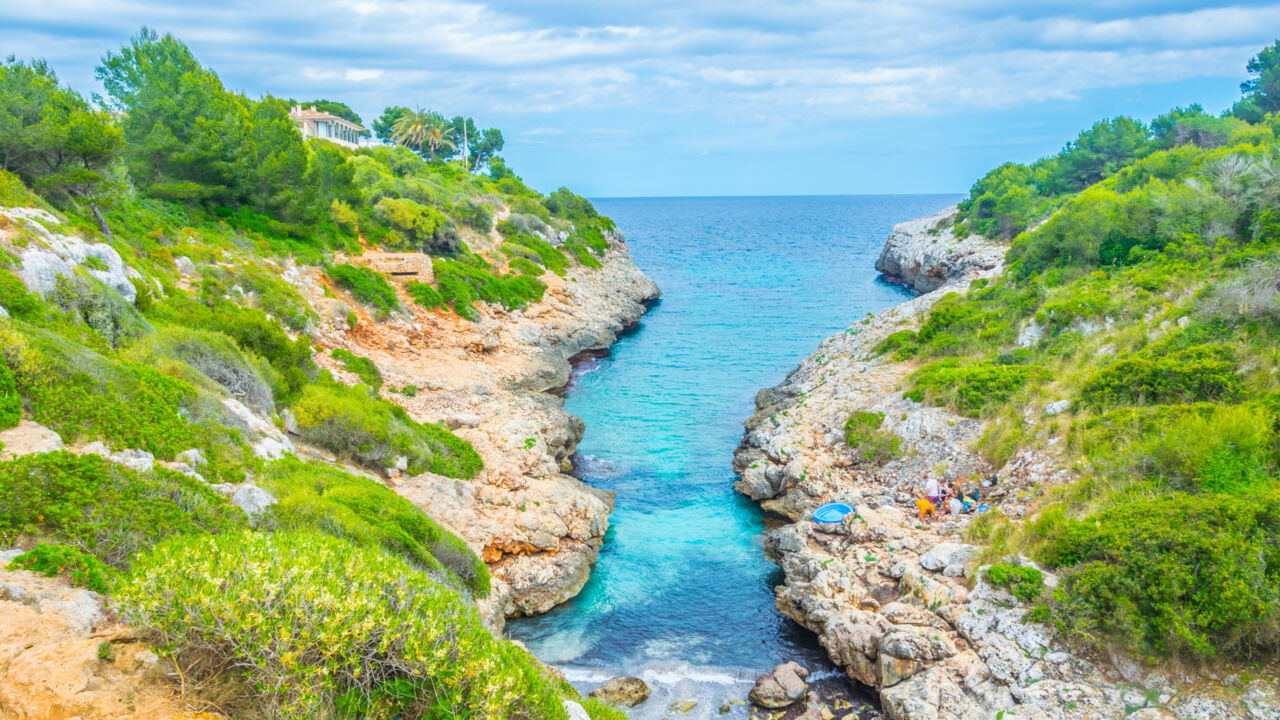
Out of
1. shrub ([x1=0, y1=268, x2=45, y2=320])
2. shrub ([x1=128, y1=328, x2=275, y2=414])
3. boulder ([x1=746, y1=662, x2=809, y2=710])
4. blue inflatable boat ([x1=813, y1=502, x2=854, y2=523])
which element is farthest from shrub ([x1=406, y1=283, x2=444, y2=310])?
boulder ([x1=746, y1=662, x2=809, y2=710])

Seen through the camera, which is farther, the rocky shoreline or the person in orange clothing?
the person in orange clothing

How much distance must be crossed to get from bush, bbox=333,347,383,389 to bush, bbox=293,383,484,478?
2.80 meters

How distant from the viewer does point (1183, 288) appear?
24.2 m

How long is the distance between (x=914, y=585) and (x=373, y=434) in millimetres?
15169

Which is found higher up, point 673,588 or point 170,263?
point 170,263

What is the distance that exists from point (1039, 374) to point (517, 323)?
1132 inches

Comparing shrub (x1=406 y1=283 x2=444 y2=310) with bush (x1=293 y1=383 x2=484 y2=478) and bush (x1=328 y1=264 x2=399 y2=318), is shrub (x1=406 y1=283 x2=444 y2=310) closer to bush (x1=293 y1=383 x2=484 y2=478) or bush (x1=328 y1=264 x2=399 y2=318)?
bush (x1=328 y1=264 x2=399 y2=318)

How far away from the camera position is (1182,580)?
12570 millimetres

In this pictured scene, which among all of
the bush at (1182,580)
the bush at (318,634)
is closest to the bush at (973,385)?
Result: the bush at (1182,580)

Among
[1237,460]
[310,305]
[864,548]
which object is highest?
[310,305]

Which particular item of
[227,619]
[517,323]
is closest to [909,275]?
[517,323]

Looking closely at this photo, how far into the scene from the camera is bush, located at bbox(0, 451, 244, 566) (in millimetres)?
9031

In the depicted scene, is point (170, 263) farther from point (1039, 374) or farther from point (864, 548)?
point (1039, 374)

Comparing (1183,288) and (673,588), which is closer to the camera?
(673,588)
